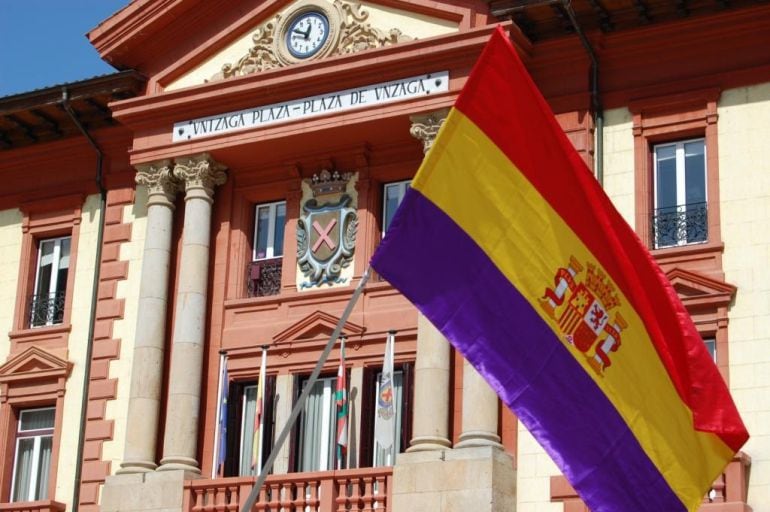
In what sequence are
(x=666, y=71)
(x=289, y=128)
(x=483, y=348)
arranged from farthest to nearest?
(x=289, y=128) < (x=666, y=71) < (x=483, y=348)

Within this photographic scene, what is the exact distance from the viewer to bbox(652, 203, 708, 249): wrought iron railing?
90.2ft

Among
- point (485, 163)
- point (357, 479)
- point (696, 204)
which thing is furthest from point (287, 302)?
point (485, 163)

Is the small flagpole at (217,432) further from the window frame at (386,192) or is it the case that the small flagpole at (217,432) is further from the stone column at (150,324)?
the window frame at (386,192)

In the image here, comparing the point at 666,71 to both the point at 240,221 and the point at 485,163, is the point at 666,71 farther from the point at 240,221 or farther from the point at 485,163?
the point at 485,163

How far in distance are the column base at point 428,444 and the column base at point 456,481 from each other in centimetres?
17

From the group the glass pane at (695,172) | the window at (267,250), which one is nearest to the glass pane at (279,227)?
the window at (267,250)

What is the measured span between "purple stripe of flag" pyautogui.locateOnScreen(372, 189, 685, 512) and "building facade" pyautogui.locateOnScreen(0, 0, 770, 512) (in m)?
7.92

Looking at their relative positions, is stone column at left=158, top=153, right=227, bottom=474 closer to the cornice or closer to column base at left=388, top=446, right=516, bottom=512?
the cornice

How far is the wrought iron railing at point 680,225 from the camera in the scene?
27500 millimetres

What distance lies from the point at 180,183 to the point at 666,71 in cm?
882

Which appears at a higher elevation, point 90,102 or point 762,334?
point 90,102

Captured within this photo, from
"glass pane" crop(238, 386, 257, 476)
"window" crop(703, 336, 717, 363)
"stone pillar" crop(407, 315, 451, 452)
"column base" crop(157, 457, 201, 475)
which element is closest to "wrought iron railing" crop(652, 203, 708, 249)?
"window" crop(703, 336, 717, 363)

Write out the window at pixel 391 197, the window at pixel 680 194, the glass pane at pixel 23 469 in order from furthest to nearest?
the glass pane at pixel 23 469
the window at pixel 391 197
the window at pixel 680 194

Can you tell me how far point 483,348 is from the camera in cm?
1741
